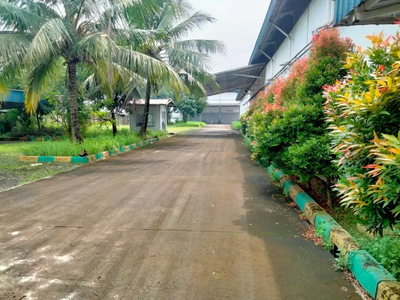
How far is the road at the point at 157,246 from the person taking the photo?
2.58 m

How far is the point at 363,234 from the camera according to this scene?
375 cm

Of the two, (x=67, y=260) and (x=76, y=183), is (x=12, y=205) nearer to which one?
(x=76, y=183)

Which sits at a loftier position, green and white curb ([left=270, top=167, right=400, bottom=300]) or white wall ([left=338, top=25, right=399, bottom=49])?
white wall ([left=338, top=25, right=399, bottom=49])

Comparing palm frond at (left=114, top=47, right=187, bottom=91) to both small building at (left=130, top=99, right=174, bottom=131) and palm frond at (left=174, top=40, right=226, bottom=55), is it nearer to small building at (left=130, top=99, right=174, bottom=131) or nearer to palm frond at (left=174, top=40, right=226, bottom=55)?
palm frond at (left=174, top=40, right=226, bottom=55)

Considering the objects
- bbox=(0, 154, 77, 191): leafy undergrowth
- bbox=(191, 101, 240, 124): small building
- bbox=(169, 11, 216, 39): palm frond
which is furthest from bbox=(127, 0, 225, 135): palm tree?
bbox=(191, 101, 240, 124): small building

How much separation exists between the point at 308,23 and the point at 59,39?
8098 mm


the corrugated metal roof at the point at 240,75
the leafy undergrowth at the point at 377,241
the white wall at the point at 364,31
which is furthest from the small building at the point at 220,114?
the leafy undergrowth at the point at 377,241

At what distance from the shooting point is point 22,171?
7816mm

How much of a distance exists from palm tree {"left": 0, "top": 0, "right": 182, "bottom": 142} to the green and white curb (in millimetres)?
7778

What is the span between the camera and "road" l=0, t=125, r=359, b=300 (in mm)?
2582

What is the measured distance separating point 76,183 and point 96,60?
546 cm

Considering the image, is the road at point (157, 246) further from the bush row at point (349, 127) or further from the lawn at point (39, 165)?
the lawn at point (39, 165)

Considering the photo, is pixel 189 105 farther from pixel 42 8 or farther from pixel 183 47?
pixel 42 8

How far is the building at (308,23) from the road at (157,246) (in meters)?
3.03
